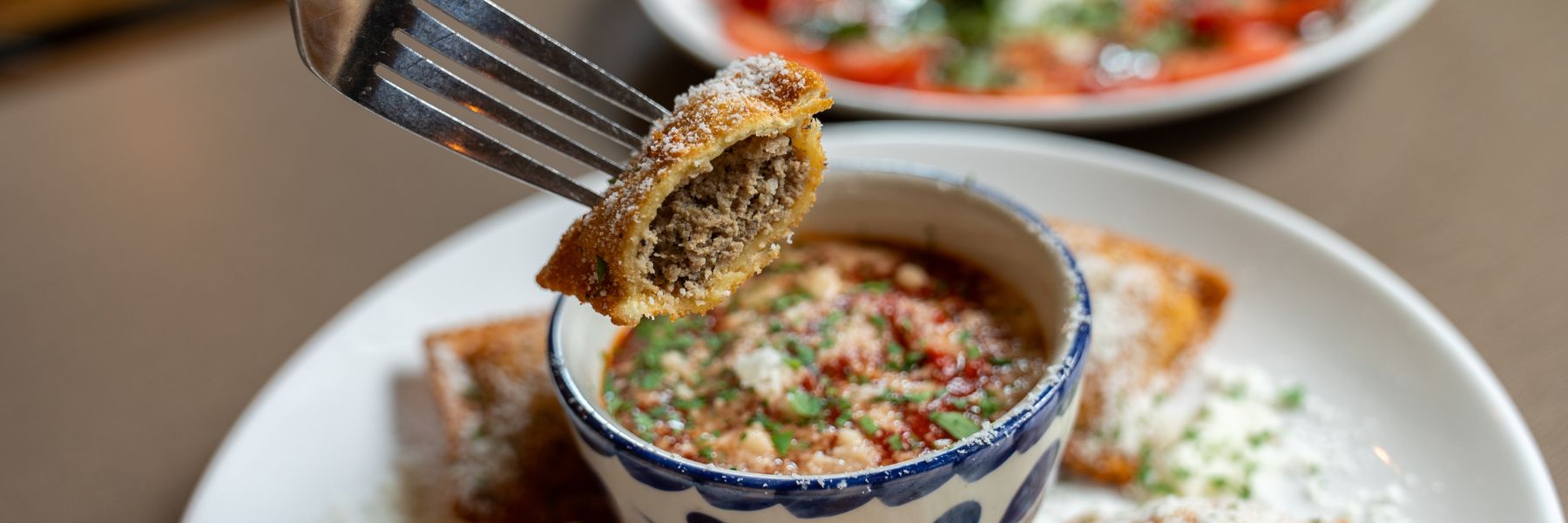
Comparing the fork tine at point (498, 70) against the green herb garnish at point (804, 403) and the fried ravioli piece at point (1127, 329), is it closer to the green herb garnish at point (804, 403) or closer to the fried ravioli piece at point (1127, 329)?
the green herb garnish at point (804, 403)

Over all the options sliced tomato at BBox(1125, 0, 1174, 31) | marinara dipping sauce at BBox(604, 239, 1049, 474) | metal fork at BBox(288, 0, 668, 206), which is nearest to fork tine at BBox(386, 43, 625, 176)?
metal fork at BBox(288, 0, 668, 206)

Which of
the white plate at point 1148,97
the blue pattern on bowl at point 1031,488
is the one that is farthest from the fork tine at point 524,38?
the white plate at point 1148,97

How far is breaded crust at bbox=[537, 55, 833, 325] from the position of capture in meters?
1.24

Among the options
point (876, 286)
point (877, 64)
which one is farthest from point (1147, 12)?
point (876, 286)

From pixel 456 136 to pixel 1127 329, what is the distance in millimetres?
1188

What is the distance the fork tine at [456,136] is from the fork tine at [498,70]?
71mm

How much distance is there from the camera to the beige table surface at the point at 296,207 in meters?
2.28

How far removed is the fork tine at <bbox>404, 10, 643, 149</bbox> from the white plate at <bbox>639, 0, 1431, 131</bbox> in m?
1.42

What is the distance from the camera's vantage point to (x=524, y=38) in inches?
54.9

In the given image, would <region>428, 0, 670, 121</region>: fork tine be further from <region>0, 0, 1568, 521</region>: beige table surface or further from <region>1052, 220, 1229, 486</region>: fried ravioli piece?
<region>0, 0, 1568, 521</region>: beige table surface

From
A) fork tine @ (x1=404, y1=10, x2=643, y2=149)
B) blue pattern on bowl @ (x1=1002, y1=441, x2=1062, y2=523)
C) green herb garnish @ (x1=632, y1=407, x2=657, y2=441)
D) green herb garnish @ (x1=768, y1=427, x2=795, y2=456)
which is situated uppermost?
fork tine @ (x1=404, y1=10, x2=643, y2=149)

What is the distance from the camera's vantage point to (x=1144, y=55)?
339 cm

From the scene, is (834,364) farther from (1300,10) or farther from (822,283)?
(1300,10)

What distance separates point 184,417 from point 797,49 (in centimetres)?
203
